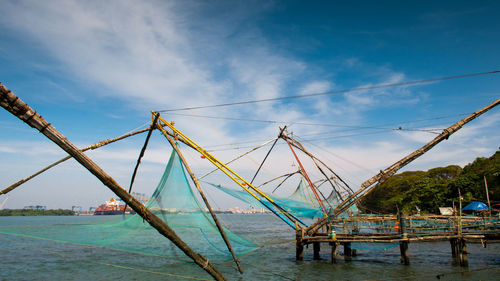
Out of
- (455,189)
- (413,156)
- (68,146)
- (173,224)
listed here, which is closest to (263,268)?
(173,224)

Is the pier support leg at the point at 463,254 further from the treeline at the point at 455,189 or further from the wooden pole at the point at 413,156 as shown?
the treeline at the point at 455,189

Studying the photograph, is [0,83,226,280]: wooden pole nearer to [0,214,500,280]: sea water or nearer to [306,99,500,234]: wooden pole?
[0,214,500,280]: sea water

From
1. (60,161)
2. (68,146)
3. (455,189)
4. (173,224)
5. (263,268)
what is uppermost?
(455,189)

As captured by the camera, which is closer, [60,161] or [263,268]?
[60,161]

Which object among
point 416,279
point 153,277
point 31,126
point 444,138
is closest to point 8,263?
point 153,277

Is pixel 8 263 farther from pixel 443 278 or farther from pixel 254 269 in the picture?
pixel 443 278

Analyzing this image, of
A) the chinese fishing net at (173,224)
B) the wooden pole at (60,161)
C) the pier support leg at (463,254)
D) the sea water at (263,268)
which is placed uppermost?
the wooden pole at (60,161)

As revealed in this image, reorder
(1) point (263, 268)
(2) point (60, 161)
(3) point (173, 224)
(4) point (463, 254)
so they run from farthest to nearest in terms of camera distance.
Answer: (1) point (263, 268), (4) point (463, 254), (3) point (173, 224), (2) point (60, 161)

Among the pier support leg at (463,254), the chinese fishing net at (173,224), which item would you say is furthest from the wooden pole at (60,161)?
the pier support leg at (463,254)

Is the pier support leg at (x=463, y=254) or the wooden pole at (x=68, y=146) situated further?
the pier support leg at (x=463, y=254)

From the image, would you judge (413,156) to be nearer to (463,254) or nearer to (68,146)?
(463,254)

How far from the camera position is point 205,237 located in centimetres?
1206

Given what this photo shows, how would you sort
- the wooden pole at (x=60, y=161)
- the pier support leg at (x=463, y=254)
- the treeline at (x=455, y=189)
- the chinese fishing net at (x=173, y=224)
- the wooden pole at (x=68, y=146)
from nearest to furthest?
1. the wooden pole at (x=68, y=146)
2. the wooden pole at (x=60, y=161)
3. the chinese fishing net at (x=173, y=224)
4. the pier support leg at (x=463, y=254)
5. the treeline at (x=455, y=189)

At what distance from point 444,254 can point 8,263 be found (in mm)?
26597
